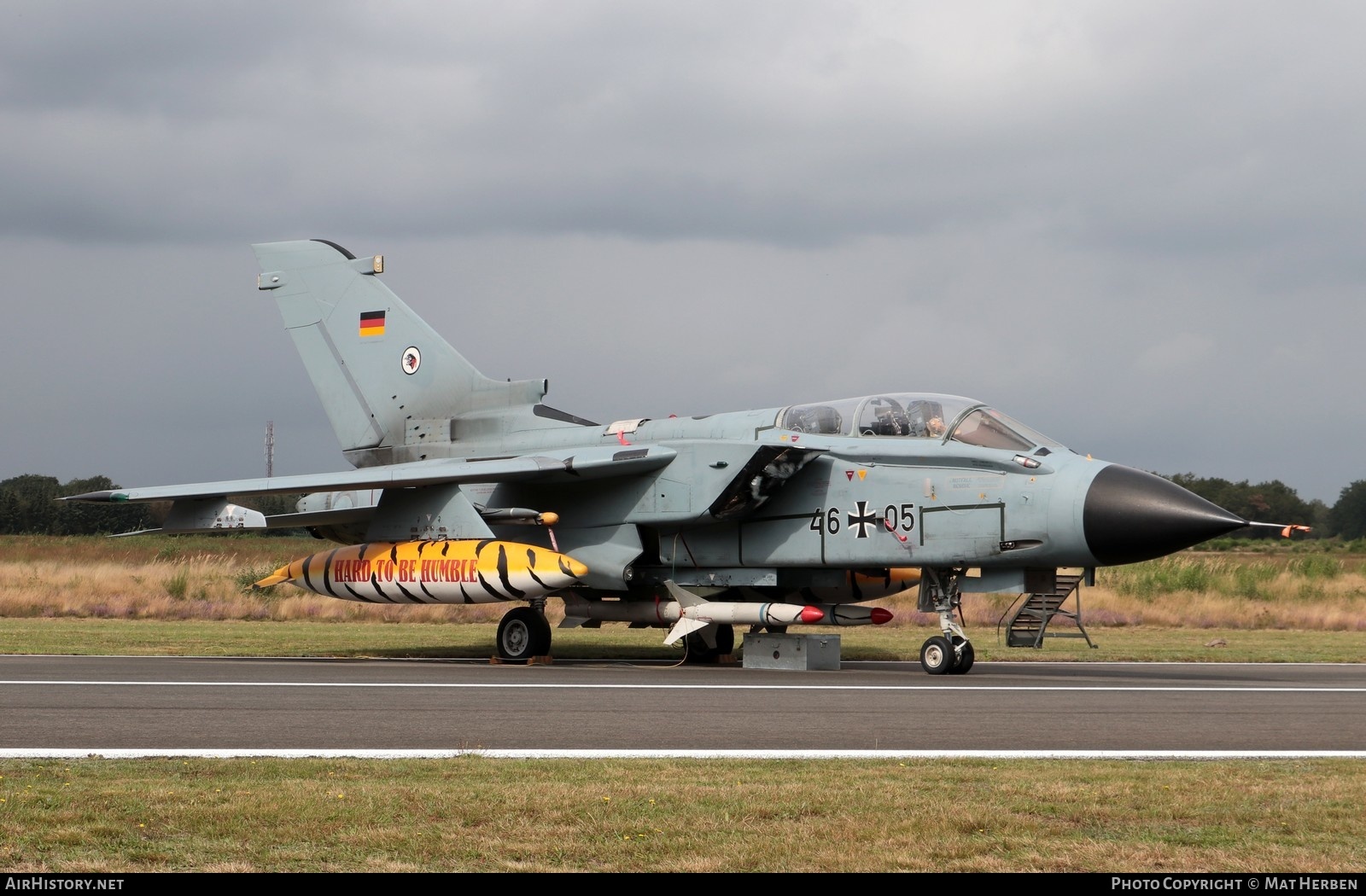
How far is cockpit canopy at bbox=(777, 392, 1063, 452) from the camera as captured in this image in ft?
49.4

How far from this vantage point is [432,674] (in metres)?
14.4

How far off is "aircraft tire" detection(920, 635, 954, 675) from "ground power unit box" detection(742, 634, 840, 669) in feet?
4.38

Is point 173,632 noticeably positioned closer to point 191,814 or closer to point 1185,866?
point 191,814

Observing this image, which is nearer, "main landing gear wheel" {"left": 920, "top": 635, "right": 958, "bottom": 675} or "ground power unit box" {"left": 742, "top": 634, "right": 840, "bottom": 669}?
A: "main landing gear wheel" {"left": 920, "top": 635, "right": 958, "bottom": 675}

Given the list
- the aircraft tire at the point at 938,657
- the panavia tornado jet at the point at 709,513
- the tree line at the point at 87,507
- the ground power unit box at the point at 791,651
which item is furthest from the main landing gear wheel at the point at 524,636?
the tree line at the point at 87,507

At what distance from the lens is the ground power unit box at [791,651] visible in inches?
635

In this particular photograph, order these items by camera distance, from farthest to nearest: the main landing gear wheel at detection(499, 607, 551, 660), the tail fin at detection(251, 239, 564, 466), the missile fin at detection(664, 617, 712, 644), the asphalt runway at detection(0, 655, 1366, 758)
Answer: the tail fin at detection(251, 239, 564, 466) < the main landing gear wheel at detection(499, 607, 551, 660) < the missile fin at detection(664, 617, 712, 644) < the asphalt runway at detection(0, 655, 1366, 758)

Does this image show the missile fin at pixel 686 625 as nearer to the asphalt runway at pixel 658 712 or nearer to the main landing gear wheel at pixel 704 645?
the asphalt runway at pixel 658 712

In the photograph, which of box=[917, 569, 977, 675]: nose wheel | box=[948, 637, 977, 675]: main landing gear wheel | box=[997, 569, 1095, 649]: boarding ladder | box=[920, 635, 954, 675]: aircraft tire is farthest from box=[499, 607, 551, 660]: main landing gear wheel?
box=[997, 569, 1095, 649]: boarding ladder

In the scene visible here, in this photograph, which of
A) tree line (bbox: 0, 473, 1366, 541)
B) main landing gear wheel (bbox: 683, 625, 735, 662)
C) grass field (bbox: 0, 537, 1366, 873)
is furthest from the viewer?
tree line (bbox: 0, 473, 1366, 541)

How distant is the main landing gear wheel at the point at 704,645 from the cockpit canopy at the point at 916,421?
3.23 meters

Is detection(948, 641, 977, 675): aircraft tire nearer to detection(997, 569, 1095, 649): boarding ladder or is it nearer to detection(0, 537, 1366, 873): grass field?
detection(997, 569, 1095, 649): boarding ladder

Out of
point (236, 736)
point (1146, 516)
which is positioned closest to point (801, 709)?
point (236, 736)

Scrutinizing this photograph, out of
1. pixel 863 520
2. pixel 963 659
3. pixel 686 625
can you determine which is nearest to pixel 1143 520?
pixel 963 659
